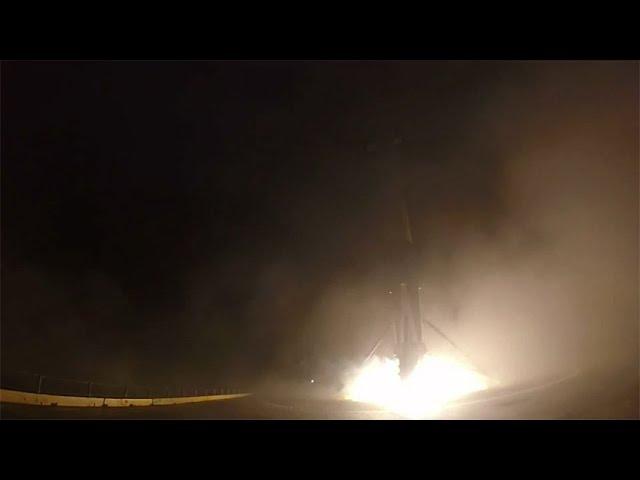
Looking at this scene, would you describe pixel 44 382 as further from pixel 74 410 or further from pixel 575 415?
pixel 575 415

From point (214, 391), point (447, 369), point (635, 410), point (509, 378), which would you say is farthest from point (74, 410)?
point (447, 369)

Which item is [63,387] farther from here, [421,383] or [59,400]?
[421,383]

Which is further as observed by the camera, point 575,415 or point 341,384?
point 341,384

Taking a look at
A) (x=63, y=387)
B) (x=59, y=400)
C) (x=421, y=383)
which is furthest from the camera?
(x=421, y=383)

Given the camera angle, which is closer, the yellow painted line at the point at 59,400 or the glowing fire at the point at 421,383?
the yellow painted line at the point at 59,400

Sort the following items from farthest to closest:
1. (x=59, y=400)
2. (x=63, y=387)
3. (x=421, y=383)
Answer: (x=421, y=383)
(x=63, y=387)
(x=59, y=400)

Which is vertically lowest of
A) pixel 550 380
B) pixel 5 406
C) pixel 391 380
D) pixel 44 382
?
pixel 5 406

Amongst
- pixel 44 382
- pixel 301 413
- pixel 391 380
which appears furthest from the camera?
pixel 391 380

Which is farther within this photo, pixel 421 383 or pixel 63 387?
pixel 421 383

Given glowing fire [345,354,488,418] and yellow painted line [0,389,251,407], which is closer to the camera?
yellow painted line [0,389,251,407]

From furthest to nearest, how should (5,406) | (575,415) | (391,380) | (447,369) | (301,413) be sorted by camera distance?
(391,380) → (447,369) → (301,413) → (575,415) → (5,406)

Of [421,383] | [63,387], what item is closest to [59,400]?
[63,387]
